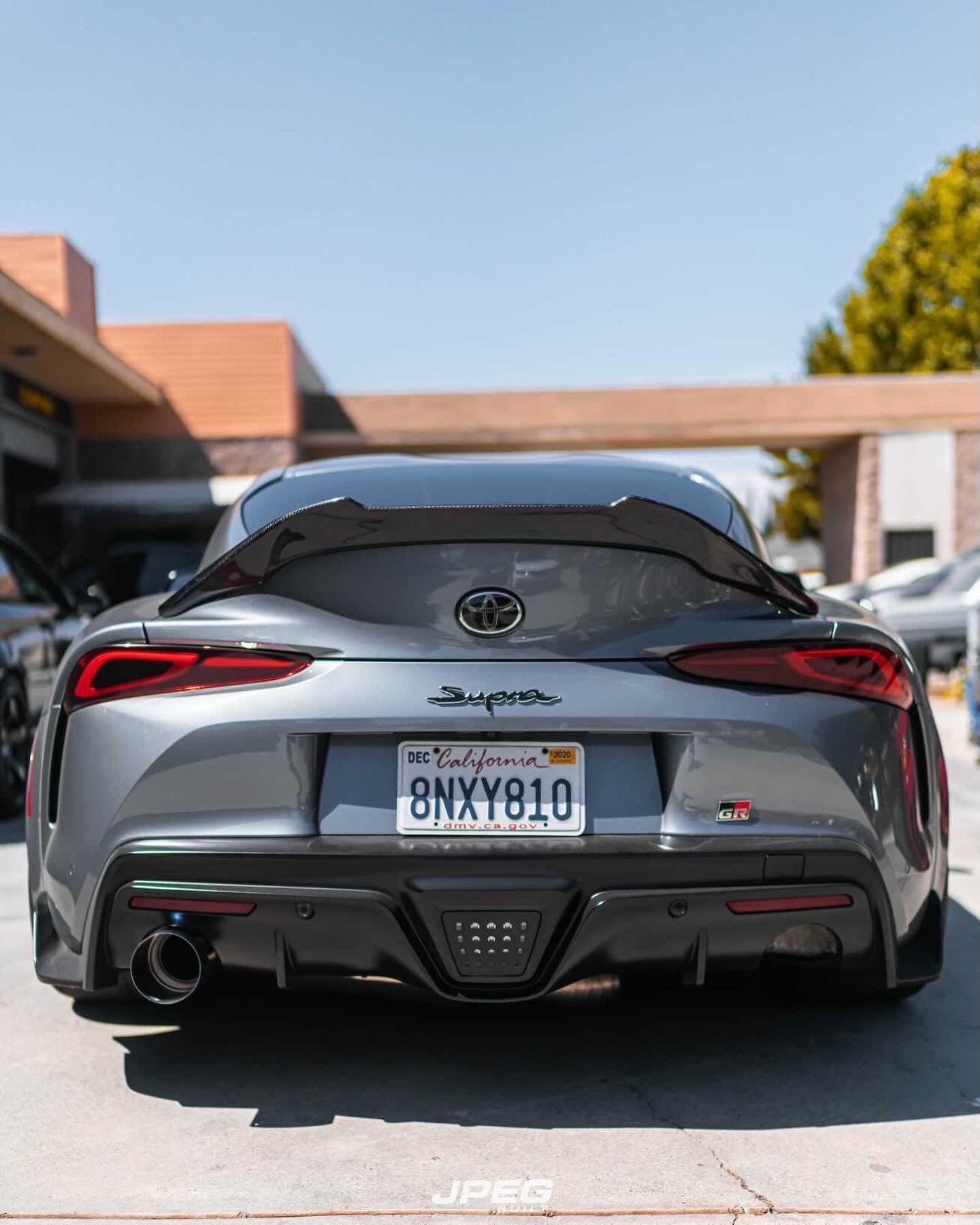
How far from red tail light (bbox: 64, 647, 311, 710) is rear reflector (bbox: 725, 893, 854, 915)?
1010mm

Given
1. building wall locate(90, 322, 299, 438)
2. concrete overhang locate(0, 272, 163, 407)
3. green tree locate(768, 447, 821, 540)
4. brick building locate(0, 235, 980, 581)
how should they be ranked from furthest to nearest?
green tree locate(768, 447, 821, 540), building wall locate(90, 322, 299, 438), brick building locate(0, 235, 980, 581), concrete overhang locate(0, 272, 163, 407)

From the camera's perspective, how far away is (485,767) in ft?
9.03

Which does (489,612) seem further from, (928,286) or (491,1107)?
(928,286)

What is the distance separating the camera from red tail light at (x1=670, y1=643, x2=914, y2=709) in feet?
9.17

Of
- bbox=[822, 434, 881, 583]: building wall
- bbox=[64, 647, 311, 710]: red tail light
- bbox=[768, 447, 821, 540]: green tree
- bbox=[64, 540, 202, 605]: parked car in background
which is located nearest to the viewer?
bbox=[64, 647, 311, 710]: red tail light

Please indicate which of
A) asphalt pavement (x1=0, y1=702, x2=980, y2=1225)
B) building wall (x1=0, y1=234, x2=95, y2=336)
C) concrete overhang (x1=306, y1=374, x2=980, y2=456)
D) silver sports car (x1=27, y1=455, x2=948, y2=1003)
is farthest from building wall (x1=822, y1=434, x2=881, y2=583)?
silver sports car (x1=27, y1=455, x2=948, y2=1003)

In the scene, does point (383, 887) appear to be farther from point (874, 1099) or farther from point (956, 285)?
point (956, 285)

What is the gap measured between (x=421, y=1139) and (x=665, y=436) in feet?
86.0

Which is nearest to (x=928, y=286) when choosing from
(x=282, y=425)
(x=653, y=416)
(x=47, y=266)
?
(x=653, y=416)

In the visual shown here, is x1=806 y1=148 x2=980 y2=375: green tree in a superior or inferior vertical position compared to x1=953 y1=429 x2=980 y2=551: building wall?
superior

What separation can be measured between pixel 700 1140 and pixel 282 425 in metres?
23.9

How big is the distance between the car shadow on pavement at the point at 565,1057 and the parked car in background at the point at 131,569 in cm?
1255

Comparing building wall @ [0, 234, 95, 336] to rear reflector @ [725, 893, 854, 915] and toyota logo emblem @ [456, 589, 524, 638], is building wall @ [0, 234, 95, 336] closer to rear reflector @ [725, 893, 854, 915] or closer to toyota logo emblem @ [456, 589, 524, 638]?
toyota logo emblem @ [456, 589, 524, 638]

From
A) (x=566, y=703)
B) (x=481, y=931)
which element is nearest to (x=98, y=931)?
(x=481, y=931)
